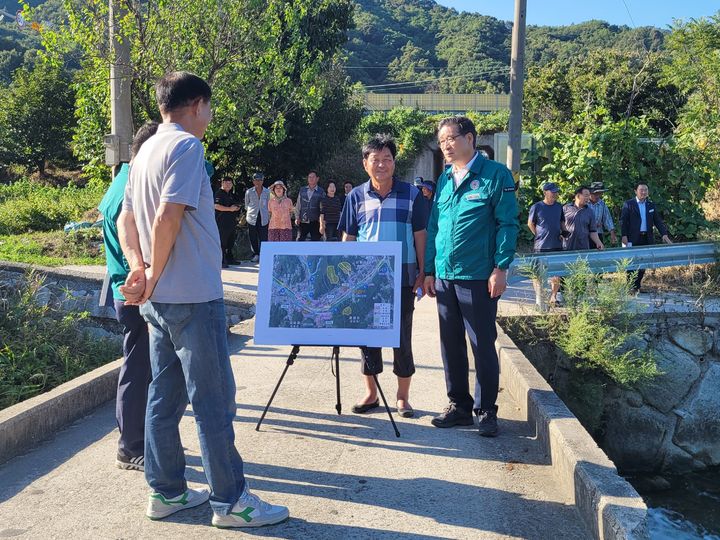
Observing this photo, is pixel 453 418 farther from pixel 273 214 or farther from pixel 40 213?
pixel 40 213

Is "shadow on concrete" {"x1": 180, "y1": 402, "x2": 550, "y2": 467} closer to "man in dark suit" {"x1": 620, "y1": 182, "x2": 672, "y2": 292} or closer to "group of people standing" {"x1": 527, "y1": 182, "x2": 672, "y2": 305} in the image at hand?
"group of people standing" {"x1": 527, "y1": 182, "x2": 672, "y2": 305}

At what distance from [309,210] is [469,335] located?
10.6m

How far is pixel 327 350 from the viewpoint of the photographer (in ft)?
26.2

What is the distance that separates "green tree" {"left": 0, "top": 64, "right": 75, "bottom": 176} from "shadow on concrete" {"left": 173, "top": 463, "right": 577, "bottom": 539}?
3348cm

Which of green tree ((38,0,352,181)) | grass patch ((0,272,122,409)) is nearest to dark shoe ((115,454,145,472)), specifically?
grass patch ((0,272,122,409))

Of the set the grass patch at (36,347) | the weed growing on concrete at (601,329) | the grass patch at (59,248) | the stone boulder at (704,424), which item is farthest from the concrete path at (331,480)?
the grass patch at (59,248)

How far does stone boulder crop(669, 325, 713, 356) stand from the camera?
903 centimetres

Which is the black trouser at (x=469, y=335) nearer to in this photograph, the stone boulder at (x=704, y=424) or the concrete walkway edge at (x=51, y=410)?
the concrete walkway edge at (x=51, y=410)

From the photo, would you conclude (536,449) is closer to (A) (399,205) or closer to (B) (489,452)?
(B) (489,452)

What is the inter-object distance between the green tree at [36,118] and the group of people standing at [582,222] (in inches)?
1140

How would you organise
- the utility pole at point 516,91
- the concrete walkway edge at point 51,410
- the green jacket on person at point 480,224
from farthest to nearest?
the utility pole at point 516,91 → the green jacket on person at point 480,224 → the concrete walkway edge at point 51,410

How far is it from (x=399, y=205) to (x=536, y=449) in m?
2.01

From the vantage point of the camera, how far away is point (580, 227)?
11070 mm

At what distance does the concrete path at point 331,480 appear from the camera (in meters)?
3.76
